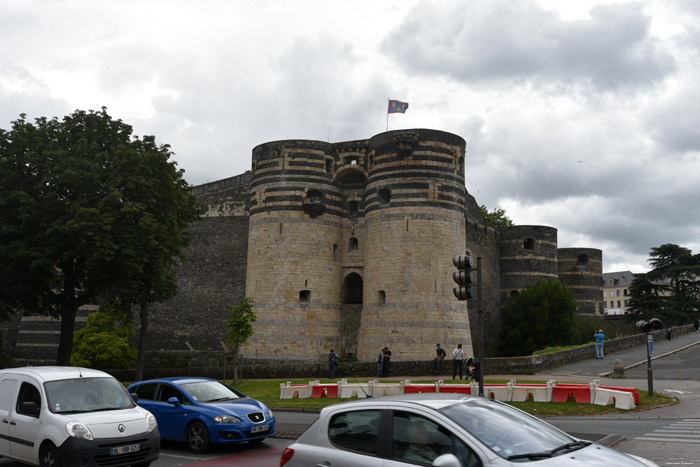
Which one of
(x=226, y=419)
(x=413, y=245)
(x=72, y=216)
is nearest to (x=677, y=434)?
(x=226, y=419)

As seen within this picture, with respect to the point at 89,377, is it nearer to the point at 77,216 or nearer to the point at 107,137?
the point at 77,216

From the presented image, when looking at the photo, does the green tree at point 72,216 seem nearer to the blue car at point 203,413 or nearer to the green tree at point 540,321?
the blue car at point 203,413

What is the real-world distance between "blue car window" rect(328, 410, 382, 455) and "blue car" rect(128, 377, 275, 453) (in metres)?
5.79

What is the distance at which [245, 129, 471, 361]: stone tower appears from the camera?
110ft

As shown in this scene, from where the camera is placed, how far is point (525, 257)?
162 feet

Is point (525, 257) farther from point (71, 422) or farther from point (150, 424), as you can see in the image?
point (71, 422)

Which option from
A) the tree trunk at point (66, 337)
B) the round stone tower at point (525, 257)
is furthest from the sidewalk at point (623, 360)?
the tree trunk at point (66, 337)

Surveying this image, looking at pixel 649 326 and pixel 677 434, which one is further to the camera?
pixel 649 326

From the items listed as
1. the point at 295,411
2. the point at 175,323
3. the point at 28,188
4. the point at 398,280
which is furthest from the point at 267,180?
the point at 295,411

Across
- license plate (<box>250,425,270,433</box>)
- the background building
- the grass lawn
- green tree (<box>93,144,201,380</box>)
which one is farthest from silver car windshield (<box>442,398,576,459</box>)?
the background building

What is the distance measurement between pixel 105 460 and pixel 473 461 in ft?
19.7

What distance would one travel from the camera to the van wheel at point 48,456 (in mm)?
9000

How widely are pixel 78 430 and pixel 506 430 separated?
6349 mm

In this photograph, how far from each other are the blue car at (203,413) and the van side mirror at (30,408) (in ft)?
8.47
